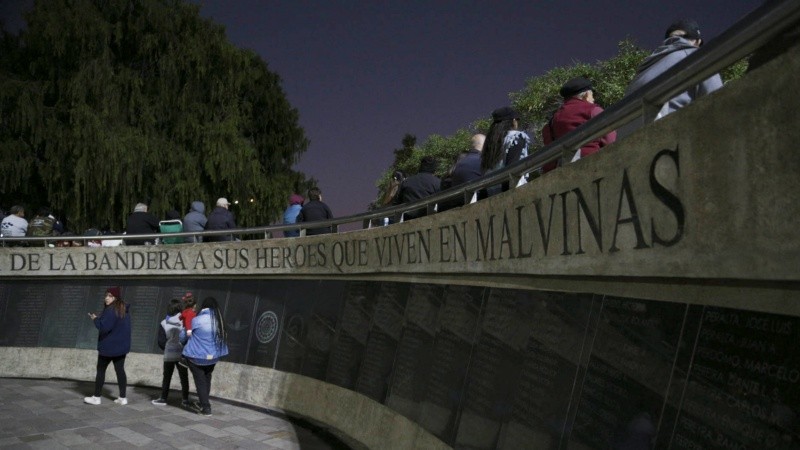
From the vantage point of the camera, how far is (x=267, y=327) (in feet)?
38.5

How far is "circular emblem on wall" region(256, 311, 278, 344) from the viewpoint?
456 inches

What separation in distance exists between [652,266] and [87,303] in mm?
13241

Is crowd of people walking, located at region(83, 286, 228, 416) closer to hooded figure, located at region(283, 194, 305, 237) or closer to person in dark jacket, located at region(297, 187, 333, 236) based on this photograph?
person in dark jacket, located at region(297, 187, 333, 236)

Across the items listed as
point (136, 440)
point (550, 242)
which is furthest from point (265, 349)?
point (550, 242)

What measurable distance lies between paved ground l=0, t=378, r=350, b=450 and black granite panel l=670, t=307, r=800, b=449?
6040mm

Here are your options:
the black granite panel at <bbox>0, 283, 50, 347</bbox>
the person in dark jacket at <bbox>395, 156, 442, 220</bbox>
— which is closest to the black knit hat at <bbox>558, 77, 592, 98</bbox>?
the person in dark jacket at <bbox>395, 156, 442, 220</bbox>

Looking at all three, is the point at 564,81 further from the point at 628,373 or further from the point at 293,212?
the point at 628,373

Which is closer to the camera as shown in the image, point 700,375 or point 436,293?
point 700,375

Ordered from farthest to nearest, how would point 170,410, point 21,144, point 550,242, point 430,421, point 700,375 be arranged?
point 21,144 → point 170,410 → point 430,421 → point 550,242 → point 700,375

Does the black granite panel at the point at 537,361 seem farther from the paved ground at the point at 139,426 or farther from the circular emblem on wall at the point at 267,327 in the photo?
the circular emblem on wall at the point at 267,327

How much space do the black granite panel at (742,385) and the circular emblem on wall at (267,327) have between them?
9.00m

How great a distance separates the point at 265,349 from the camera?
38.2ft

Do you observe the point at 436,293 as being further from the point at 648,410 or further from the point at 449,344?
the point at 648,410

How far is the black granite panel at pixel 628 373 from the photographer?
3424mm
